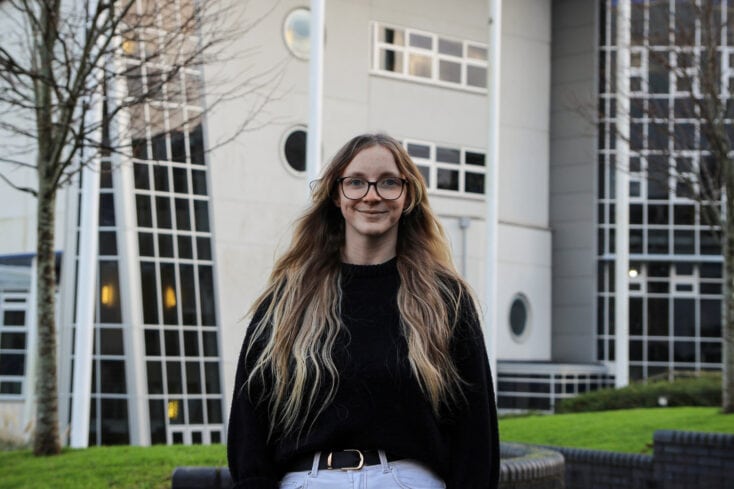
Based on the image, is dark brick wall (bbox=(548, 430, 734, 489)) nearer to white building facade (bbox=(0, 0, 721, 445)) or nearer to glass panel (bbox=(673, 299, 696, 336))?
white building facade (bbox=(0, 0, 721, 445))

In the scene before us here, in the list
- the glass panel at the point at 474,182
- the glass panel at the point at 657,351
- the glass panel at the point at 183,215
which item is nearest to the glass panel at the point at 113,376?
the glass panel at the point at 183,215

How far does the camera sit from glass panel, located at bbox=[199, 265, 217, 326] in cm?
2472

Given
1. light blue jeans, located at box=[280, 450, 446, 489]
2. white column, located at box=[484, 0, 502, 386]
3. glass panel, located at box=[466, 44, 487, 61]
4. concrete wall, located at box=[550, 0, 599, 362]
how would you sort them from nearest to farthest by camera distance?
light blue jeans, located at box=[280, 450, 446, 489] → white column, located at box=[484, 0, 502, 386] → glass panel, located at box=[466, 44, 487, 61] → concrete wall, located at box=[550, 0, 599, 362]

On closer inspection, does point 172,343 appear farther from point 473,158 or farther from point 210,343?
point 473,158

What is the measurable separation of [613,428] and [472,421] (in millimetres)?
12027

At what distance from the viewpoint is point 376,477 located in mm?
3135

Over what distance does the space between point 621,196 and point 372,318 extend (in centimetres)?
2568

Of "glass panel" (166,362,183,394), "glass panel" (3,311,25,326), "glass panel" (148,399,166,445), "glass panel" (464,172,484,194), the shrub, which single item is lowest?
"glass panel" (148,399,166,445)

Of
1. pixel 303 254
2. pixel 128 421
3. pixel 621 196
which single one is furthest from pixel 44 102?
pixel 621 196

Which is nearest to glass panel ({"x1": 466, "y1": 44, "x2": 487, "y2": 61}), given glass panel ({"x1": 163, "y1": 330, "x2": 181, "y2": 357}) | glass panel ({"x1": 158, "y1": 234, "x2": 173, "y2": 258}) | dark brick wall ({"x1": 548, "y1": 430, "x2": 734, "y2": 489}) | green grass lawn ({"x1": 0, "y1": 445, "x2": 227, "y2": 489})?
glass panel ({"x1": 158, "y1": 234, "x2": 173, "y2": 258})

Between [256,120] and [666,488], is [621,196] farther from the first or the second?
[666,488]

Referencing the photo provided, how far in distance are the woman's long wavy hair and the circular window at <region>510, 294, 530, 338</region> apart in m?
29.2

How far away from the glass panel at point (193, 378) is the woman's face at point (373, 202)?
21.2 m

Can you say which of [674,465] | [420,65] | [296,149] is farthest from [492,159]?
[674,465]
